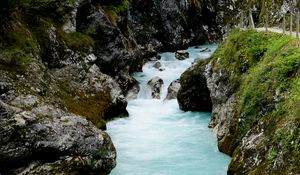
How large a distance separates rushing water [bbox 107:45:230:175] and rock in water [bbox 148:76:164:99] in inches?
27.1

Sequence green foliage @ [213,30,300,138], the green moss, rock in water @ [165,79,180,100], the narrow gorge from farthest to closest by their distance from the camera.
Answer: rock in water @ [165,79,180,100] < the green moss < the narrow gorge < green foliage @ [213,30,300,138]

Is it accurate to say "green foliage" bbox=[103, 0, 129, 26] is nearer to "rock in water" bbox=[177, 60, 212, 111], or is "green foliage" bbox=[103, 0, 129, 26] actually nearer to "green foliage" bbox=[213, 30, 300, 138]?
"rock in water" bbox=[177, 60, 212, 111]

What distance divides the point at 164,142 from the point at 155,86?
11659 mm

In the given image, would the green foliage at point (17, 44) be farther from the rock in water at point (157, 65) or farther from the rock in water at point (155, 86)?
the rock in water at point (157, 65)

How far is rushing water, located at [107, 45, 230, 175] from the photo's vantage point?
16.1 meters

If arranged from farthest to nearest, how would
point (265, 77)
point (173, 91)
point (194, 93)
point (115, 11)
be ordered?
point (115, 11), point (173, 91), point (194, 93), point (265, 77)

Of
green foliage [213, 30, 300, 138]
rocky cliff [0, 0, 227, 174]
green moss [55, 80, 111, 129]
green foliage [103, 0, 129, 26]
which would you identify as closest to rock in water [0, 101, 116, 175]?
rocky cliff [0, 0, 227, 174]

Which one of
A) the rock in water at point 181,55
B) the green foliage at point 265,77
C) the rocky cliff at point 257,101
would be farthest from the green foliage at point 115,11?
the green foliage at point 265,77

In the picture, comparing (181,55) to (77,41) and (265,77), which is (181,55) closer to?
(77,41)

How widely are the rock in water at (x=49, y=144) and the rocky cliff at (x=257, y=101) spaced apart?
4.75m

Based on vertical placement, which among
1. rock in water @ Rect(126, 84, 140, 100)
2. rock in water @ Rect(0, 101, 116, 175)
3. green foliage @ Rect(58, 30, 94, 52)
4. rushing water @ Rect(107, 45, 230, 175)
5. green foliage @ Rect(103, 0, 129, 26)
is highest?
green foliage @ Rect(103, 0, 129, 26)

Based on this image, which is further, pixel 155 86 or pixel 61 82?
pixel 155 86

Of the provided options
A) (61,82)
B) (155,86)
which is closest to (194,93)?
(155,86)

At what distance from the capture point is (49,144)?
543 inches
